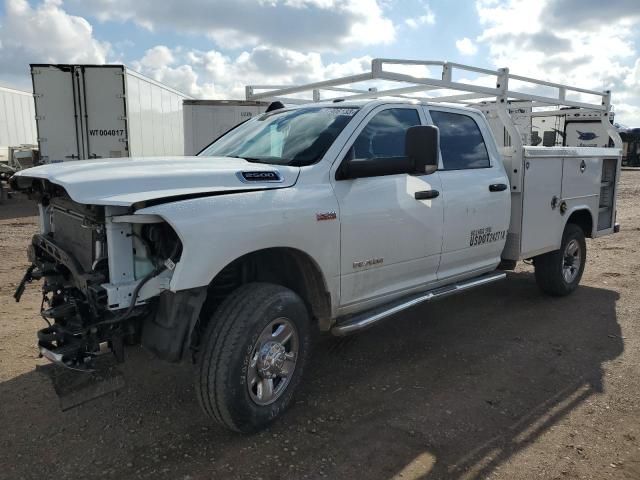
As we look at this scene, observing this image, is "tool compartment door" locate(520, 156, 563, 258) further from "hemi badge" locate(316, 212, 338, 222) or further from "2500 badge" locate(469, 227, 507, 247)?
"hemi badge" locate(316, 212, 338, 222)

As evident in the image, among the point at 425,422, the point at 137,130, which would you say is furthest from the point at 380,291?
the point at 137,130

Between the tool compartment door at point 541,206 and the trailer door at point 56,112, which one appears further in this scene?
the trailer door at point 56,112

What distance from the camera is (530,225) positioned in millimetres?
5527

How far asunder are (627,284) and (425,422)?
477 centimetres

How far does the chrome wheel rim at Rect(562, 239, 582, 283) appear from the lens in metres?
6.32

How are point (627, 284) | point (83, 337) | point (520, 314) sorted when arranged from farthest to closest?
point (627, 284), point (520, 314), point (83, 337)

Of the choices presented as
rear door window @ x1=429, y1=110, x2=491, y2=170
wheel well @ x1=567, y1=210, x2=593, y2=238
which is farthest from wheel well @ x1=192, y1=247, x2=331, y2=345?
wheel well @ x1=567, y1=210, x2=593, y2=238

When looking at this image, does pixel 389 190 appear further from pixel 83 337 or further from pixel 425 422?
pixel 83 337

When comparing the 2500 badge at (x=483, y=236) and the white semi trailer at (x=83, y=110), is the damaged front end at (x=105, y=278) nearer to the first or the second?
the 2500 badge at (x=483, y=236)

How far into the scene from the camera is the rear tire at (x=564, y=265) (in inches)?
243

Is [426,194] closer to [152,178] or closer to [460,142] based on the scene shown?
[460,142]

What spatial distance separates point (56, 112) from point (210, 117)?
3.66 meters

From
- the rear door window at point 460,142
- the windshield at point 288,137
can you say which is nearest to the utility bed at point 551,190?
the rear door window at point 460,142

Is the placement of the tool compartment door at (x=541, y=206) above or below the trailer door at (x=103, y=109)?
below
